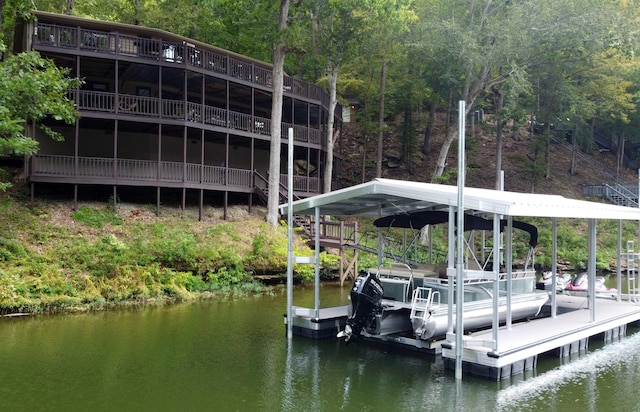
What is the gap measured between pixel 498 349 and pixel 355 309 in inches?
119

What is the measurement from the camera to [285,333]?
13.5 metres

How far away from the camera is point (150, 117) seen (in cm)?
2303

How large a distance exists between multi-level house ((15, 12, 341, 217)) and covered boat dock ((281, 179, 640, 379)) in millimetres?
11202

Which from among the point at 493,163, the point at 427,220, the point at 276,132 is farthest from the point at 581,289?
the point at 493,163

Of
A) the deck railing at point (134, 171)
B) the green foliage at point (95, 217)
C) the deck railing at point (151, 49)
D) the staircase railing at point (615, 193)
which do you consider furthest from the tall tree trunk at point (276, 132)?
the staircase railing at point (615, 193)

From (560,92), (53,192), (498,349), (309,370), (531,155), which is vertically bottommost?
(309,370)

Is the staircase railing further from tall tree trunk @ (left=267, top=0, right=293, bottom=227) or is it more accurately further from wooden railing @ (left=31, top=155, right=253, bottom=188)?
wooden railing @ (left=31, top=155, right=253, bottom=188)

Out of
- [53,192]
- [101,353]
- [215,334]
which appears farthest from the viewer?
[53,192]

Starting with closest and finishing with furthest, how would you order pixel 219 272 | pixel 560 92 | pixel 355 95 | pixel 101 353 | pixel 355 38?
1. pixel 101 353
2. pixel 219 272
3. pixel 355 38
4. pixel 560 92
5. pixel 355 95

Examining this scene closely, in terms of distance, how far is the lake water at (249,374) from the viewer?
8641mm

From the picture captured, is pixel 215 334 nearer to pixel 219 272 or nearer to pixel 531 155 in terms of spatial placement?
pixel 219 272

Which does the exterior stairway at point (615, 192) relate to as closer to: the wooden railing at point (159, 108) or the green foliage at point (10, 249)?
the wooden railing at point (159, 108)

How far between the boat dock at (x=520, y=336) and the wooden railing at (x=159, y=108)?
13448 mm

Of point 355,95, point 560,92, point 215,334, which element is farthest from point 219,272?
point 560,92
